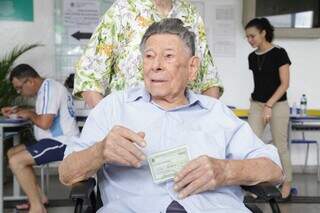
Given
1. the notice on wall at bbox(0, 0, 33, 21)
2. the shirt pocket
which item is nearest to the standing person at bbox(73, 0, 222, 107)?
the shirt pocket

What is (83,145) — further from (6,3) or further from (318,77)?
(318,77)

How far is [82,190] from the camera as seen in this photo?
1.55 m

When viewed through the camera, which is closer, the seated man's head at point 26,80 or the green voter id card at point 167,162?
the green voter id card at point 167,162

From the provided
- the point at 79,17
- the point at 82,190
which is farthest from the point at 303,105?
the point at 82,190

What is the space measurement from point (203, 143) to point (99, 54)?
64 centimetres

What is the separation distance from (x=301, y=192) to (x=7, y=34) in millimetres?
3620

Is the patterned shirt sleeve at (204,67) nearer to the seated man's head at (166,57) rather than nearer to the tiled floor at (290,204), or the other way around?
the seated man's head at (166,57)

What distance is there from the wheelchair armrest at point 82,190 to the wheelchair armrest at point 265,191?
1.90 ft

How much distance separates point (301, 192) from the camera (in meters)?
4.50

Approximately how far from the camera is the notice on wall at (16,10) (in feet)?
17.2

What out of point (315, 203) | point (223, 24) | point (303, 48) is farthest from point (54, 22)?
point (315, 203)

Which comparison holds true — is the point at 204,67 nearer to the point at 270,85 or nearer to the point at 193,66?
the point at 193,66

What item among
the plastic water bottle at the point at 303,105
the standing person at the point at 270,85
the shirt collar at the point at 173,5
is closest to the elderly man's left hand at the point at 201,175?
the shirt collar at the point at 173,5

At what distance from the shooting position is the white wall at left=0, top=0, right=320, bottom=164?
5301mm
